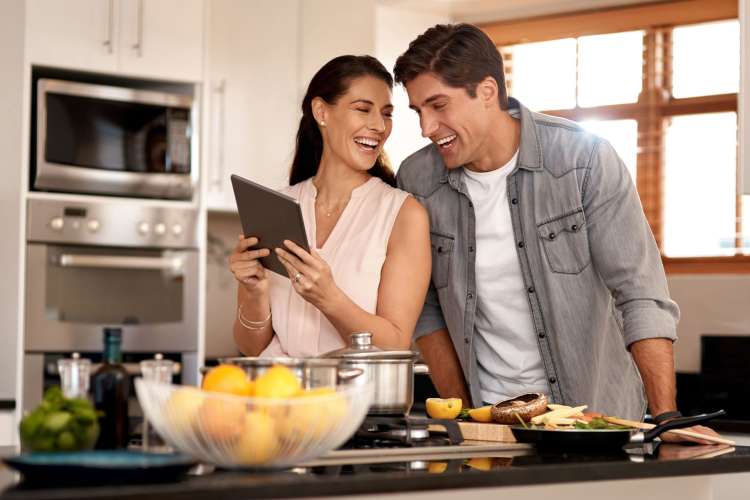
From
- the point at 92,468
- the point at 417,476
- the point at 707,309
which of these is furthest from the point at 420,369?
the point at 92,468

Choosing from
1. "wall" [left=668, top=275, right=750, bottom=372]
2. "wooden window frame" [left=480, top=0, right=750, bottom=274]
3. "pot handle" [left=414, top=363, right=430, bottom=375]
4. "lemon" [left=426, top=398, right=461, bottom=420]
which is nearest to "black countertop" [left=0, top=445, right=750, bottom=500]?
"lemon" [left=426, top=398, right=461, bottom=420]

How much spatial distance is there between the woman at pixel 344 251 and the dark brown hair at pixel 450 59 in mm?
75

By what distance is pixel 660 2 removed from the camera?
4.29 m

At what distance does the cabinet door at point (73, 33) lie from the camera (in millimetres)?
3842

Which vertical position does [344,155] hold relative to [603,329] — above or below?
above

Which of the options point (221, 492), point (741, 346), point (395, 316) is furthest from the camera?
point (741, 346)

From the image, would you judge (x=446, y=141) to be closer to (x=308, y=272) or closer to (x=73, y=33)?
(x=308, y=272)

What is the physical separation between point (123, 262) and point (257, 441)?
2665 mm

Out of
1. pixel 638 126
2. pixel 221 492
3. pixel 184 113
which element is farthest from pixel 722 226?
pixel 221 492

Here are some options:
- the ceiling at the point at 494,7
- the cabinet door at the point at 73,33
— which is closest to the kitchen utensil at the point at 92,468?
the cabinet door at the point at 73,33

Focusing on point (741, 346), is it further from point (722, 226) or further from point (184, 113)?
point (184, 113)

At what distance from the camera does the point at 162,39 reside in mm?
4078

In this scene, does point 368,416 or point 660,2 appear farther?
point 660,2

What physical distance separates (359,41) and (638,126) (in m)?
1.14
